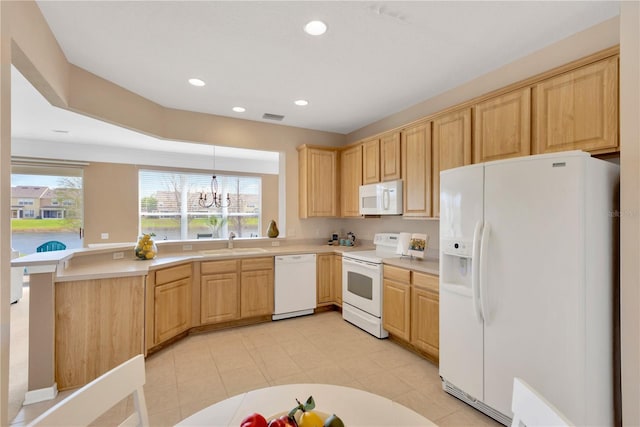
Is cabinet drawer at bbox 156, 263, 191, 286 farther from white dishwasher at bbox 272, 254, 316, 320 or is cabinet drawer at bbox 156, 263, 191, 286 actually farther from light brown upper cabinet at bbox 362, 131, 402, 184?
light brown upper cabinet at bbox 362, 131, 402, 184

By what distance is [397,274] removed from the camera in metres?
3.12

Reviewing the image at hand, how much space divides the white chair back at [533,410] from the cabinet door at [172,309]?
9.96ft

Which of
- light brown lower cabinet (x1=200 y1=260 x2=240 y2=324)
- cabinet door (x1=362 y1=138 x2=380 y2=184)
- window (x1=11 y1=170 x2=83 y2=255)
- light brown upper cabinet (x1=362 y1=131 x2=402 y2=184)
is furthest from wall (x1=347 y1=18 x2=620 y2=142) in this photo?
window (x1=11 y1=170 x2=83 y2=255)

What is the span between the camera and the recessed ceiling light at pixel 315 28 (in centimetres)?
208

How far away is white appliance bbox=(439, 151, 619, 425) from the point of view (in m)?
1.62

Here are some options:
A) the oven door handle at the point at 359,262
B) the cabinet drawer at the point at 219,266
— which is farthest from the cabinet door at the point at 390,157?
the cabinet drawer at the point at 219,266

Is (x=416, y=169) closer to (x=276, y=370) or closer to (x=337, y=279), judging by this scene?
(x=337, y=279)

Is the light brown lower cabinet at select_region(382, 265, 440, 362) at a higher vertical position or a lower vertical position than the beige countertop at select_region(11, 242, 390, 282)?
lower

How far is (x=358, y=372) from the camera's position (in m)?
2.63

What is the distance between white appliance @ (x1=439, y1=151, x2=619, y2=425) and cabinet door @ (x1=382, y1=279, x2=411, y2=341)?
77 cm

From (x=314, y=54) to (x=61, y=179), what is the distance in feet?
19.0

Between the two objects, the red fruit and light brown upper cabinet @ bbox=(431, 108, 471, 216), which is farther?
light brown upper cabinet @ bbox=(431, 108, 471, 216)

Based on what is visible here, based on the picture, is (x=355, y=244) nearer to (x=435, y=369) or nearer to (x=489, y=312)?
(x=435, y=369)

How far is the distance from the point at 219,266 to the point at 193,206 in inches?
146
